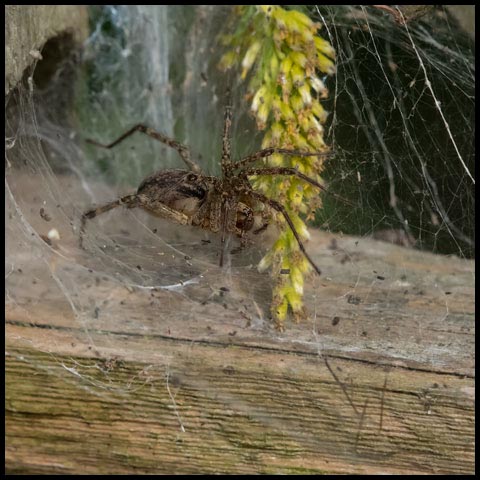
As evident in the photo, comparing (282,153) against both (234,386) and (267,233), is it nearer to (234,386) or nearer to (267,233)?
(267,233)

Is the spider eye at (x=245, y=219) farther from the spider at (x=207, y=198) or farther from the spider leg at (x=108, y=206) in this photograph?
the spider leg at (x=108, y=206)

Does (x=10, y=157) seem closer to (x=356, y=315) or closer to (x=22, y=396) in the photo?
(x=22, y=396)

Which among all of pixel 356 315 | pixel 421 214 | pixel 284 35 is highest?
pixel 284 35

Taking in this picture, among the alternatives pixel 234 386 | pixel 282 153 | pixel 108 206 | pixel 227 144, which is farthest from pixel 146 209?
pixel 234 386

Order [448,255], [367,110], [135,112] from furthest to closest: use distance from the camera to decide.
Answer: [135,112] → [448,255] → [367,110]

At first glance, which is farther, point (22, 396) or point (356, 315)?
point (356, 315)

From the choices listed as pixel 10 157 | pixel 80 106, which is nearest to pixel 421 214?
pixel 10 157

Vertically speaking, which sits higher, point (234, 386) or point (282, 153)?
point (282, 153)
